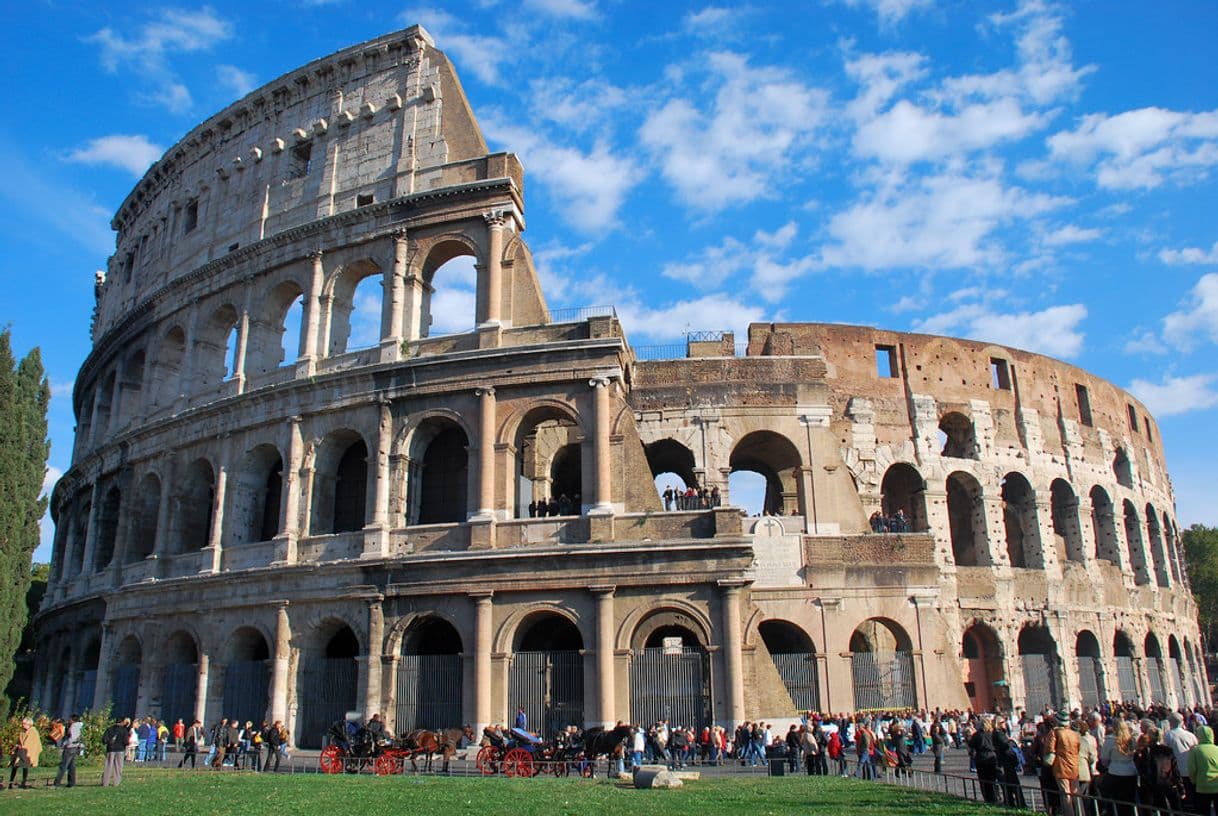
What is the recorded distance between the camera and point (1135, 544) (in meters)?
32.2

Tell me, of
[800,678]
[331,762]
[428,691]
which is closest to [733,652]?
[800,678]

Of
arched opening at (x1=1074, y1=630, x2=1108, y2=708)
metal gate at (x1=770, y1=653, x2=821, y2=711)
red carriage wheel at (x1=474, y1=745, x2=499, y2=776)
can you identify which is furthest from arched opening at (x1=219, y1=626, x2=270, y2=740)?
arched opening at (x1=1074, y1=630, x2=1108, y2=708)

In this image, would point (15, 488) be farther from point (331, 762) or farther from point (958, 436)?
point (958, 436)

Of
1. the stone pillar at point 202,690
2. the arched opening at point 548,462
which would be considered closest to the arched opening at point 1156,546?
the arched opening at point 548,462

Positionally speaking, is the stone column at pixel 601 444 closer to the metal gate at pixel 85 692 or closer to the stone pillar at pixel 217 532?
the stone pillar at pixel 217 532

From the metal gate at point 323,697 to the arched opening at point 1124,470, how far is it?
2574cm

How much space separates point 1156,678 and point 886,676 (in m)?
14.3

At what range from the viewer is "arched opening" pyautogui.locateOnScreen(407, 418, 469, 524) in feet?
70.4

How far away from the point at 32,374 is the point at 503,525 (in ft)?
32.4

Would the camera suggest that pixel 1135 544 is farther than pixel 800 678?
Yes

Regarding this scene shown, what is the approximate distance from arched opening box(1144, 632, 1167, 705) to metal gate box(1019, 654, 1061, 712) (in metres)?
5.08

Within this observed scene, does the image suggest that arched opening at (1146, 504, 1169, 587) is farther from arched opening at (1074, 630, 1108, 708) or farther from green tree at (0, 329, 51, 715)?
green tree at (0, 329, 51, 715)

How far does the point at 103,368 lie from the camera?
101 ft

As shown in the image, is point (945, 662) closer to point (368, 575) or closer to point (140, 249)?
point (368, 575)
